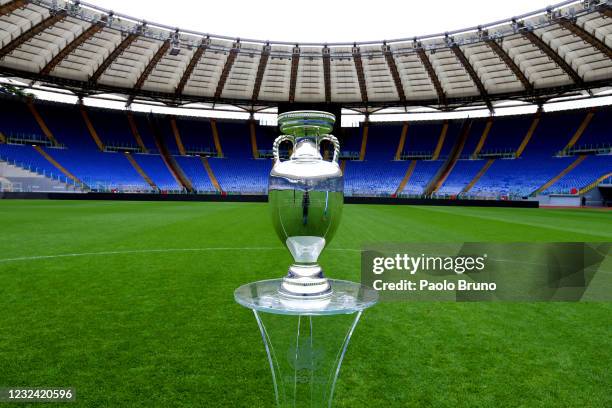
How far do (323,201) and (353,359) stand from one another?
6.30 feet

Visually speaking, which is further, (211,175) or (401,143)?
(401,143)

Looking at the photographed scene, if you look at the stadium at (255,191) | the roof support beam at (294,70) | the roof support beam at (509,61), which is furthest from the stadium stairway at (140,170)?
the roof support beam at (509,61)

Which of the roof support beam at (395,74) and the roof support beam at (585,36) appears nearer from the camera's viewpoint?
the roof support beam at (585,36)

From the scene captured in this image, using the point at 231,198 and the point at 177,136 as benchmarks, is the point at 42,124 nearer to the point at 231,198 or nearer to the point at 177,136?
the point at 177,136

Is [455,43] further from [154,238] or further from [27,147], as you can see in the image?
[27,147]

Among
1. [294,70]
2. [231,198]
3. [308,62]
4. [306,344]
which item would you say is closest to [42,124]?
[231,198]

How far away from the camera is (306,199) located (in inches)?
60.5

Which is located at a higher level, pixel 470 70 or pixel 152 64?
pixel 152 64

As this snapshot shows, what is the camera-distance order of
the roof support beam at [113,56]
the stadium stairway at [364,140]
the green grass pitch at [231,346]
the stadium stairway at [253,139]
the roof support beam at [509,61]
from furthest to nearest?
the stadium stairway at [364,140] < the stadium stairway at [253,139] < the roof support beam at [509,61] < the roof support beam at [113,56] < the green grass pitch at [231,346]

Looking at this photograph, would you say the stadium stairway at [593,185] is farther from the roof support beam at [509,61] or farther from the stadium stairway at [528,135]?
the roof support beam at [509,61]

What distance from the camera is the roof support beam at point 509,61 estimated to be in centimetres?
2925

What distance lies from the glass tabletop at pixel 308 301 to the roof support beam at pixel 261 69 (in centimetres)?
3282

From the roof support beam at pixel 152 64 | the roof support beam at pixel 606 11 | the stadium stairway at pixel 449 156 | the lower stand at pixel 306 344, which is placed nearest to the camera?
the lower stand at pixel 306 344

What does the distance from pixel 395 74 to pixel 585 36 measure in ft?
44.2
